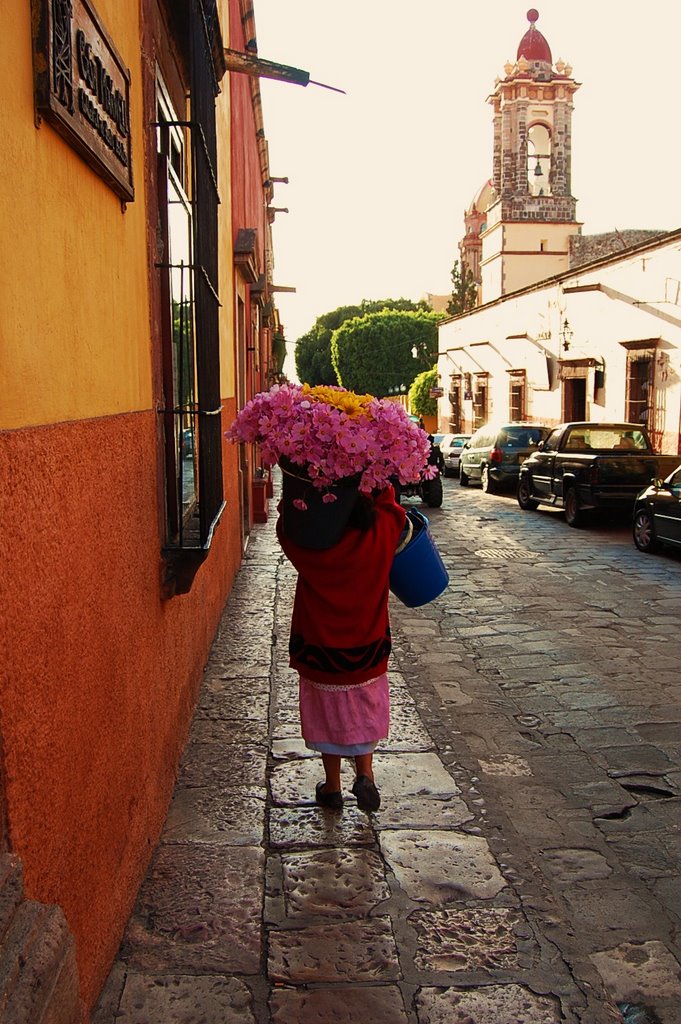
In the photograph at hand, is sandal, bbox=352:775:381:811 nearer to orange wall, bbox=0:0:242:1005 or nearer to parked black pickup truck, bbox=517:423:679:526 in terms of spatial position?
orange wall, bbox=0:0:242:1005

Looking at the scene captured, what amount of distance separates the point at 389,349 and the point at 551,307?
3443 centimetres

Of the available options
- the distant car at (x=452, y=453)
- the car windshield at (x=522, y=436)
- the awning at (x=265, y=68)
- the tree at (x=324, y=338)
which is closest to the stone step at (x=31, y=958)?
the awning at (x=265, y=68)

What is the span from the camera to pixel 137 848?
3.31 metres

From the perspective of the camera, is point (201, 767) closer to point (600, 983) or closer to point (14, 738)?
point (600, 983)

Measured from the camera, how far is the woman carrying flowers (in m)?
3.65

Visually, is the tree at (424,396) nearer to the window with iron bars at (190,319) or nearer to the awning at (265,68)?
the awning at (265,68)

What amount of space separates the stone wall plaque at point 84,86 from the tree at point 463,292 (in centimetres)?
6211

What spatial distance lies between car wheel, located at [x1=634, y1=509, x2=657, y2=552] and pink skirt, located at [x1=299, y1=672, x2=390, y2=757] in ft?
28.3

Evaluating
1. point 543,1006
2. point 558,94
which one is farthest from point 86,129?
point 558,94

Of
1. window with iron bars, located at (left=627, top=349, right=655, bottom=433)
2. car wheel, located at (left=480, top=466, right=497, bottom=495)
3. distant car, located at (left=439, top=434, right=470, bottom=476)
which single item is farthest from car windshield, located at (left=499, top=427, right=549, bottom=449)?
distant car, located at (left=439, top=434, right=470, bottom=476)

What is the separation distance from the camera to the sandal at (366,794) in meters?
3.98

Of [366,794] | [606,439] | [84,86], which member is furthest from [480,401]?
[84,86]

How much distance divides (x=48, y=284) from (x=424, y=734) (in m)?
3.56

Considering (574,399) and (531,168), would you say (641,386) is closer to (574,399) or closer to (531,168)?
(574,399)
